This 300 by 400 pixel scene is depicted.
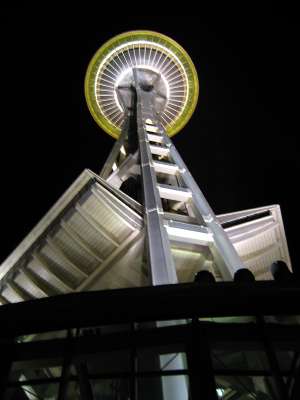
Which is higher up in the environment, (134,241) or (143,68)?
(143,68)

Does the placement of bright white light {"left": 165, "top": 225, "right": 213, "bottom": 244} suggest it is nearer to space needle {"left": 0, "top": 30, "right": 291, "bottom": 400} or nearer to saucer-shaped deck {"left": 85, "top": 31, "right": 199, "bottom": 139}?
space needle {"left": 0, "top": 30, "right": 291, "bottom": 400}

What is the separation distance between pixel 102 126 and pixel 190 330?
34.8 m

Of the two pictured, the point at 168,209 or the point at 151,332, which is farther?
the point at 168,209

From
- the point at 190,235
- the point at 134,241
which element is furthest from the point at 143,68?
the point at 190,235

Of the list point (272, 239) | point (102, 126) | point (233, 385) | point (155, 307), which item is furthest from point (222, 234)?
point (102, 126)

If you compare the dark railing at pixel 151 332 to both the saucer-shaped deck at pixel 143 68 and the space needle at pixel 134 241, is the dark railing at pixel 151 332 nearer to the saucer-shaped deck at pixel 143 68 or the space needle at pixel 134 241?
the space needle at pixel 134 241

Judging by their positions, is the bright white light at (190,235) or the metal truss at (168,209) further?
the bright white light at (190,235)

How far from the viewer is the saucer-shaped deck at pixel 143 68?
38.4m

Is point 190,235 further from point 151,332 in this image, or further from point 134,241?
point 151,332

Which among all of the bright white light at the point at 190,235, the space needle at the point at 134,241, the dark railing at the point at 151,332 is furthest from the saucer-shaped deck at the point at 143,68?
the dark railing at the point at 151,332

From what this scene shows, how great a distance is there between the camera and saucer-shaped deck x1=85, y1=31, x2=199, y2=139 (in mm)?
38375

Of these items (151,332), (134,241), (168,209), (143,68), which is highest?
(143,68)

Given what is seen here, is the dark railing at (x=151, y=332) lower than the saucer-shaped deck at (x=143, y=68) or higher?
lower

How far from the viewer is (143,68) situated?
39.6 metres
